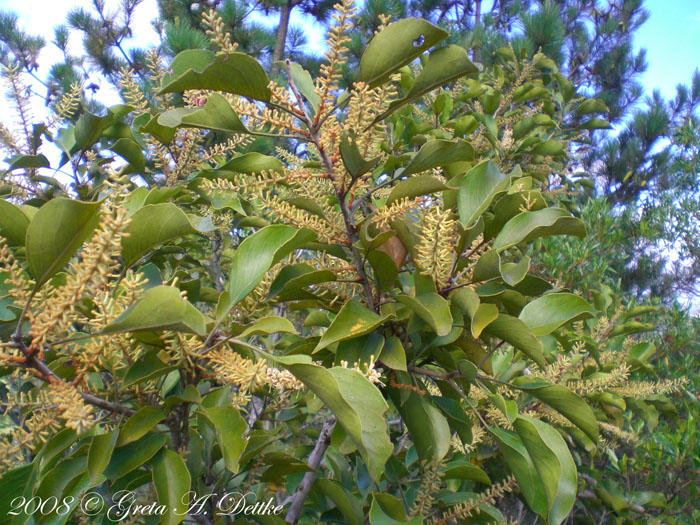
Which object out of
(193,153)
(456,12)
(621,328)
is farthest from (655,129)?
(193,153)

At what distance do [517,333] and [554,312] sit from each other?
12cm

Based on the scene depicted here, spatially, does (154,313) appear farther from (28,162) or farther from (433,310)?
(28,162)

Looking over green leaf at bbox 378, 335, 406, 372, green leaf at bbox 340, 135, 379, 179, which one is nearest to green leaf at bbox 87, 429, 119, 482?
green leaf at bbox 378, 335, 406, 372

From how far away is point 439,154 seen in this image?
3.12 feet

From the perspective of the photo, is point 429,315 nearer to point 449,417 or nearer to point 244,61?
point 449,417

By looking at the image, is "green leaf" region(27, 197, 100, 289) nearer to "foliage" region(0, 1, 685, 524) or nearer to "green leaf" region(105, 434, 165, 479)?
"foliage" region(0, 1, 685, 524)

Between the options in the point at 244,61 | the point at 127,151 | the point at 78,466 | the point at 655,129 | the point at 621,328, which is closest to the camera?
the point at 244,61

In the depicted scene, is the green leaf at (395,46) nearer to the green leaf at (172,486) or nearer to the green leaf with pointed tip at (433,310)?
the green leaf with pointed tip at (433,310)

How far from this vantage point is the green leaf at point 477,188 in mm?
1003

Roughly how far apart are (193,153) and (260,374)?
974mm

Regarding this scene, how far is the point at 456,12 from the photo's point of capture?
9055 millimetres

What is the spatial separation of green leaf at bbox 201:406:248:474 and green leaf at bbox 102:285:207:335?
0.25 metres

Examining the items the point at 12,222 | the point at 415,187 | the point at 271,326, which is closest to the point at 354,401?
the point at 271,326

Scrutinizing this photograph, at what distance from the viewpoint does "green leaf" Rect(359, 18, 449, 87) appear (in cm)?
80
